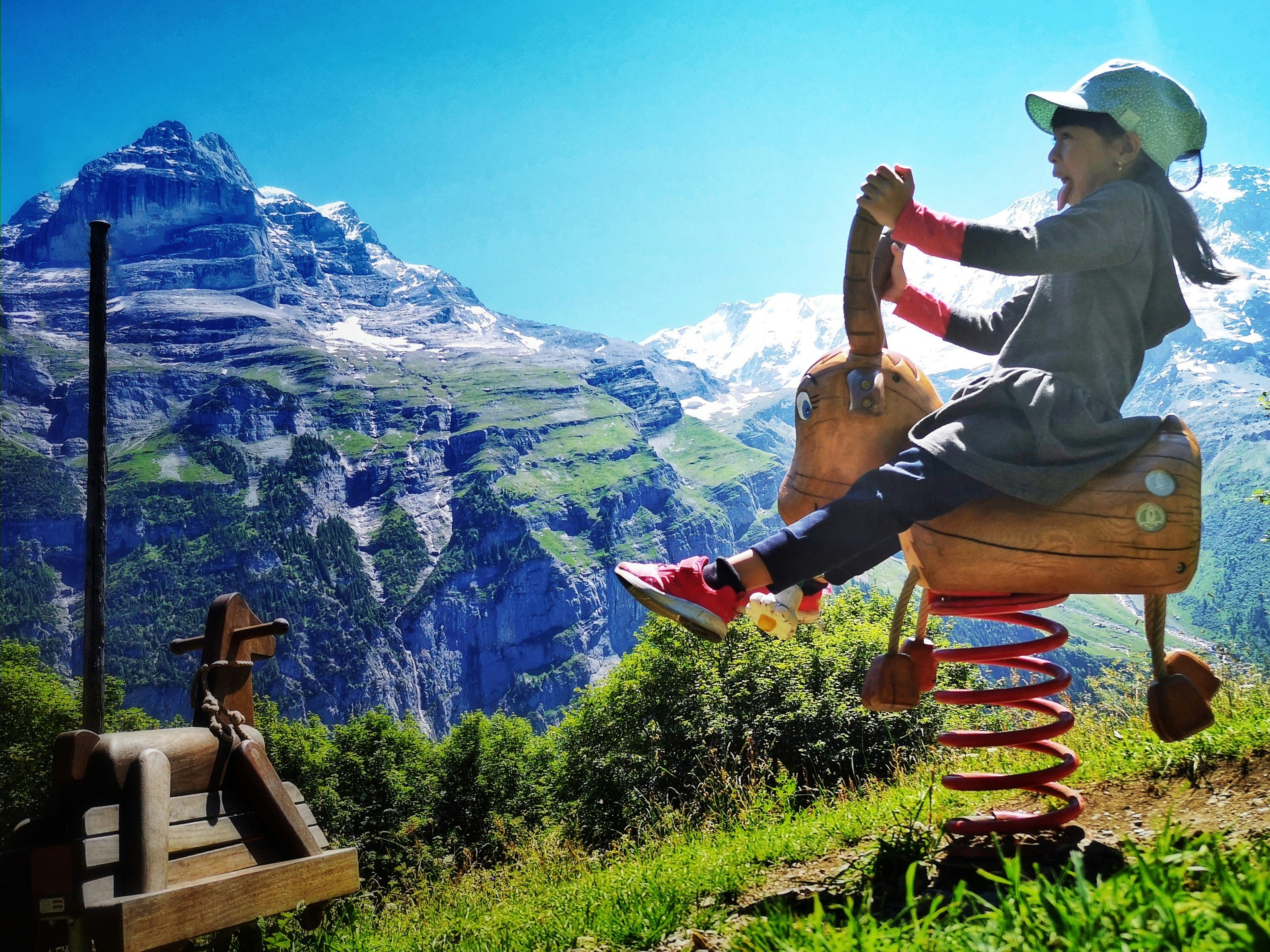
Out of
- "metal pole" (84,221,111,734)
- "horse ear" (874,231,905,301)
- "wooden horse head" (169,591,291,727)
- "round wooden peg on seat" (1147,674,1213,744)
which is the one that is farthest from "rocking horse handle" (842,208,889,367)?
"metal pole" (84,221,111,734)

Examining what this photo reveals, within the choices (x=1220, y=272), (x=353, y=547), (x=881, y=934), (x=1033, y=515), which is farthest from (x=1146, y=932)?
(x=353, y=547)

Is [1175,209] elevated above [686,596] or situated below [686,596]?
above

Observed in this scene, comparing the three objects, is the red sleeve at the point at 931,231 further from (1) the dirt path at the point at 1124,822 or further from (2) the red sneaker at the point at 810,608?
(1) the dirt path at the point at 1124,822

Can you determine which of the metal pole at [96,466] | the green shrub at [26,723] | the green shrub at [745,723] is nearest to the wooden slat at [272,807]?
the green shrub at [745,723]

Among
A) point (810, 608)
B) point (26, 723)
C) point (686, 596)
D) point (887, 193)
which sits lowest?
point (26, 723)

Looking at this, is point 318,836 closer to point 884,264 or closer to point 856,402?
point 856,402

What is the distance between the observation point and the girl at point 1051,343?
3199 mm

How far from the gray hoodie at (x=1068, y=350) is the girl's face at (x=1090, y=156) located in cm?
16

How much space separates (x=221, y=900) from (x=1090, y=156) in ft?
15.5

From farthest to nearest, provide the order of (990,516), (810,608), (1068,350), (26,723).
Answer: (26,723) < (810,608) < (1068,350) < (990,516)

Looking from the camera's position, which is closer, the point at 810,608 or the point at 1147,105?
the point at 1147,105

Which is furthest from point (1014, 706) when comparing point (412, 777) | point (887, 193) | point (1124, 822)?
point (412, 777)

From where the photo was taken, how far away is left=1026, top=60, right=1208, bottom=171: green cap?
3.45 metres

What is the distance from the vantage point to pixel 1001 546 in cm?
327
